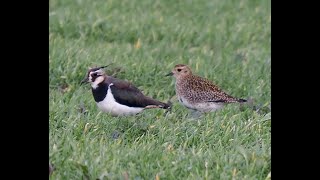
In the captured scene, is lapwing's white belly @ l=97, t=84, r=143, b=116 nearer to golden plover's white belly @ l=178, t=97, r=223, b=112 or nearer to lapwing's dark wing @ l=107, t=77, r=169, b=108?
lapwing's dark wing @ l=107, t=77, r=169, b=108

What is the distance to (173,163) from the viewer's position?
22.1ft

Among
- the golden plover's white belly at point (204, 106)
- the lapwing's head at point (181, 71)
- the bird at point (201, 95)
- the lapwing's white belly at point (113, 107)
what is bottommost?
the golden plover's white belly at point (204, 106)

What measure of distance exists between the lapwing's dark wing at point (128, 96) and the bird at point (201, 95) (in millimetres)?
662

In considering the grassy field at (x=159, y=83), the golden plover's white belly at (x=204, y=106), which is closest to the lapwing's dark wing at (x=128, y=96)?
the grassy field at (x=159, y=83)

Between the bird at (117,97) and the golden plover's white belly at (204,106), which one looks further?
the golden plover's white belly at (204,106)

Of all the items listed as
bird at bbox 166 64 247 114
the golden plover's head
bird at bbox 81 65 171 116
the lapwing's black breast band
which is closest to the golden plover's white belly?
bird at bbox 166 64 247 114

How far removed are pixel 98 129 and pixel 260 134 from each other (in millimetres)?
1463

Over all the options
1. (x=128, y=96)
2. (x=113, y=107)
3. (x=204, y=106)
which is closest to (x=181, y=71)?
(x=204, y=106)

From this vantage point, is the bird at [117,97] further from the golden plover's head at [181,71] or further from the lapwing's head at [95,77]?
the golden plover's head at [181,71]

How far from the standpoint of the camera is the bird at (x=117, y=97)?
311 inches

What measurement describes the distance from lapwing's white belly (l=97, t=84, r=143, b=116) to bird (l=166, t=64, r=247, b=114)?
35.8 inches

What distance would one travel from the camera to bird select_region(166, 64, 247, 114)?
8.69m

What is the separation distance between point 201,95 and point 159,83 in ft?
2.71
